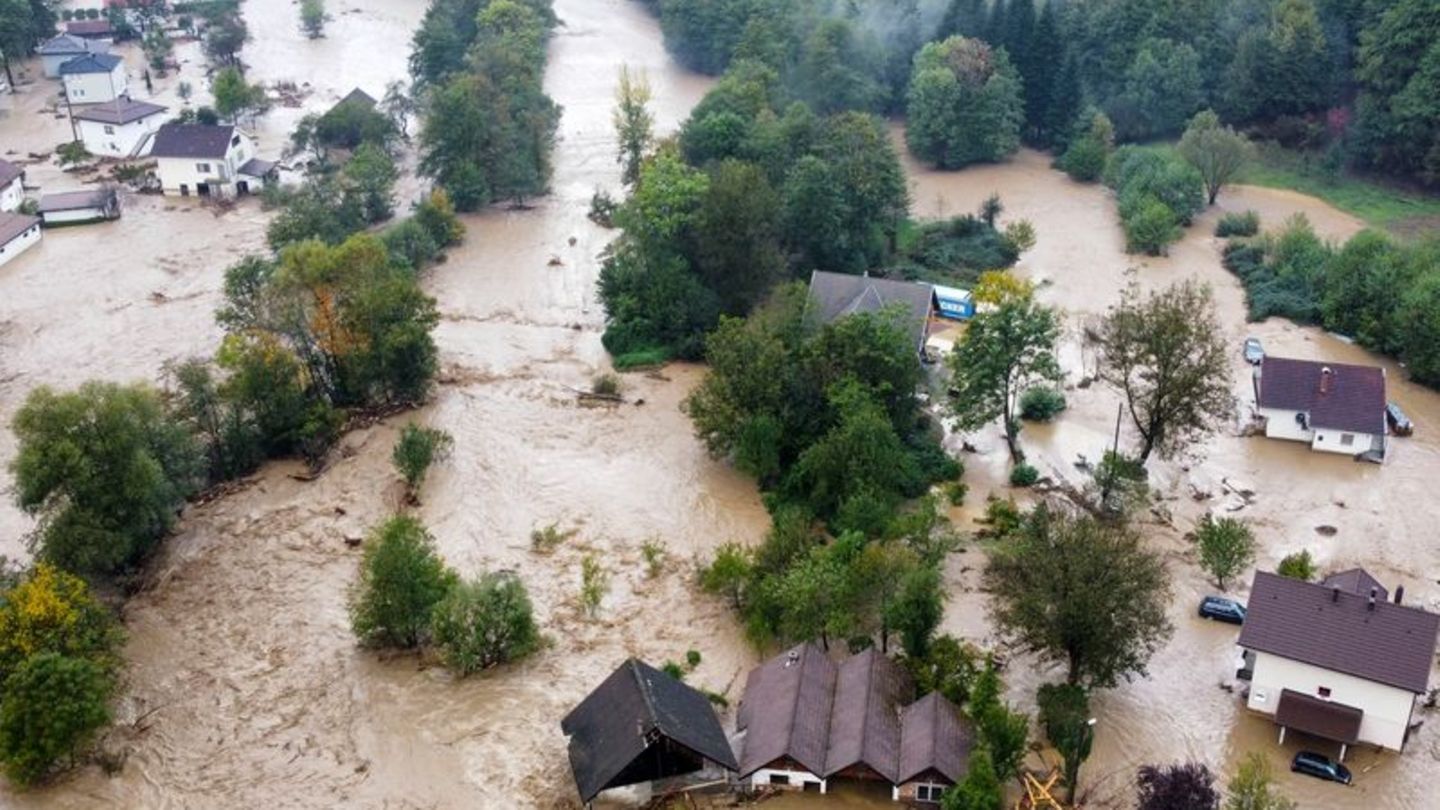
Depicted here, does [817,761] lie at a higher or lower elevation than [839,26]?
lower

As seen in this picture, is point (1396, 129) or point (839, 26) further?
point (839, 26)

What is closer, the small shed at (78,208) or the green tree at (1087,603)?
the green tree at (1087,603)

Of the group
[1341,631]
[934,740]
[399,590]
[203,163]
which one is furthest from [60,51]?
[1341,631]

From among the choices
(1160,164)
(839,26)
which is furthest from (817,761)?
(839,26)

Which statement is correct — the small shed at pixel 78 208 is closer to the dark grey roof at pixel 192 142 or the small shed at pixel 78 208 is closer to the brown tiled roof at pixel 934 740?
the dark grey roof at pixel 192 142

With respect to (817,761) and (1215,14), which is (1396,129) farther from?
(817,761)

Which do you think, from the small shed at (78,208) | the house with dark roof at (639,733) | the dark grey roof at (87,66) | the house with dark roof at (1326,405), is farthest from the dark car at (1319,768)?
the dark grey roof at (87,66)
